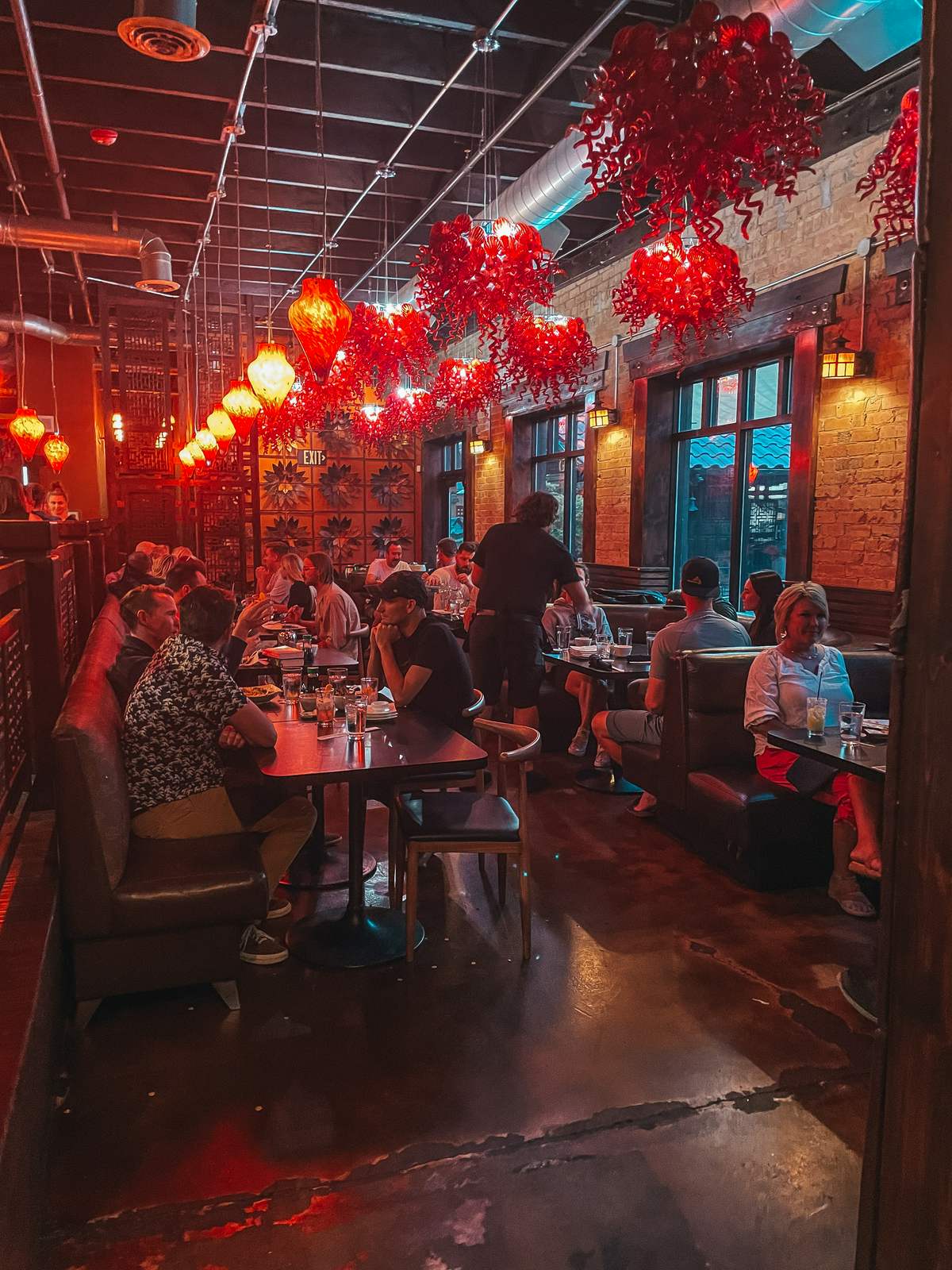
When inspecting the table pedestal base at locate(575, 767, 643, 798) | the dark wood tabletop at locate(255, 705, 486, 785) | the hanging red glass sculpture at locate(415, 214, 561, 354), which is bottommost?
the table pedestal base at locate(575, 767, 643, 798)

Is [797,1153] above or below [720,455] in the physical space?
below

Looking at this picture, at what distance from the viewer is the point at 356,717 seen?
3357mm

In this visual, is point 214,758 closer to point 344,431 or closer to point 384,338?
point 384,338

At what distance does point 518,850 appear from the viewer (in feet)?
10.3

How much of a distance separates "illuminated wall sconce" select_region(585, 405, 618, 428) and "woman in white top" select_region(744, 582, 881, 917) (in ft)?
18.2

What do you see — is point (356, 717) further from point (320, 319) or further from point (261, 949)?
point (320, 319)

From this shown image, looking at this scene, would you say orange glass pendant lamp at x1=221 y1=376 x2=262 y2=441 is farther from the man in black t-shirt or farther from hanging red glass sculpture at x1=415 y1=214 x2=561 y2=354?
the man in black t-shirt

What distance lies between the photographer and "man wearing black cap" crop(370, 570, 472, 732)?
375 cm

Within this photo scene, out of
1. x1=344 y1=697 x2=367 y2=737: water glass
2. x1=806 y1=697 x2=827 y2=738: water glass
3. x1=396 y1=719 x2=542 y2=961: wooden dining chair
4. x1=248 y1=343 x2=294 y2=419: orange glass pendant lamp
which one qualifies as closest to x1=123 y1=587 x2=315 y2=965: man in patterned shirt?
x1=344 y1=697 x2=367 y2=737: water glass

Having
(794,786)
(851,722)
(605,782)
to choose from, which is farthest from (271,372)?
(851,722)

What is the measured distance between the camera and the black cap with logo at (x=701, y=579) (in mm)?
4430

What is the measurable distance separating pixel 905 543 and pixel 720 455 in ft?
25.3

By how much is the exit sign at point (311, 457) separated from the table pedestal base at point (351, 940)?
40.3ft

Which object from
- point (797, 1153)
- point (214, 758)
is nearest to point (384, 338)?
point (214, 758)
